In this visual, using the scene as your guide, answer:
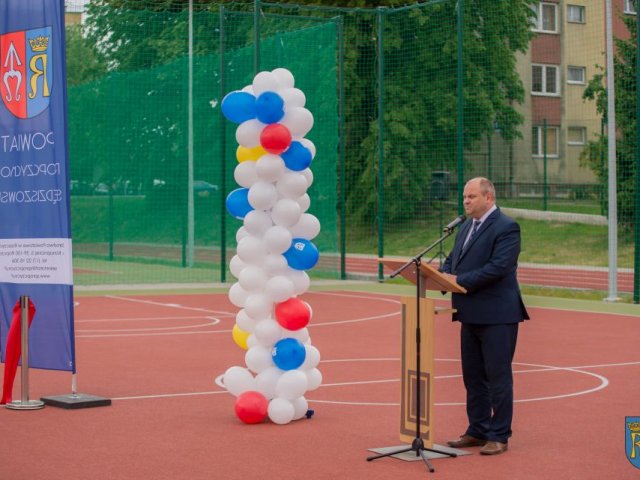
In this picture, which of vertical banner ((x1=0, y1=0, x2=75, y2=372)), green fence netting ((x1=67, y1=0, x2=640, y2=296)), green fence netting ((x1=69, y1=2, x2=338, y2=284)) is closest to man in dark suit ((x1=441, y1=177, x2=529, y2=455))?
vertical banner ((x1=0, y1=0, x2=75, y2=372))

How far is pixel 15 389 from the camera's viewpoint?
10.4 metres

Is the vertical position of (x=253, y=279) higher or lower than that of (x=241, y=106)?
lower

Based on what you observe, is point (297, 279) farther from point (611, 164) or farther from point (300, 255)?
point (611, 164)

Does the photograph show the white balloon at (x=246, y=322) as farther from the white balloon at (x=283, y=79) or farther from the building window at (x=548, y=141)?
the building window at (x=548, y=141)

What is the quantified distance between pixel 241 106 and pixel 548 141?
25148 mm

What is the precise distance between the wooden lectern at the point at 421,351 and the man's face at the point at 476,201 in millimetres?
535

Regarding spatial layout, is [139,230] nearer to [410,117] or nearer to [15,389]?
[410,117]

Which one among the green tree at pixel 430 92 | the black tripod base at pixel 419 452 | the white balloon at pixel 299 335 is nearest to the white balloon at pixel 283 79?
the white balloon at pixel 299 335

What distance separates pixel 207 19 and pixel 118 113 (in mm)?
2925

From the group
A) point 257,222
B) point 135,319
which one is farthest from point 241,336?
point 135,319

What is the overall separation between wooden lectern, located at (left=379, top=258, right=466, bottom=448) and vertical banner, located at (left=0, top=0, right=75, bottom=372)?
2.98m

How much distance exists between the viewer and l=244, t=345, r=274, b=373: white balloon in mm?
8945

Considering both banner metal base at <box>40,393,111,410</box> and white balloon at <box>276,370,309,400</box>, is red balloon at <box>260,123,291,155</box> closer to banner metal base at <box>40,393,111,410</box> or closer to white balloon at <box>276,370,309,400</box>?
white balloon at <box>276,370,309,400</box>

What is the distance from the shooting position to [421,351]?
7684 millimetres
